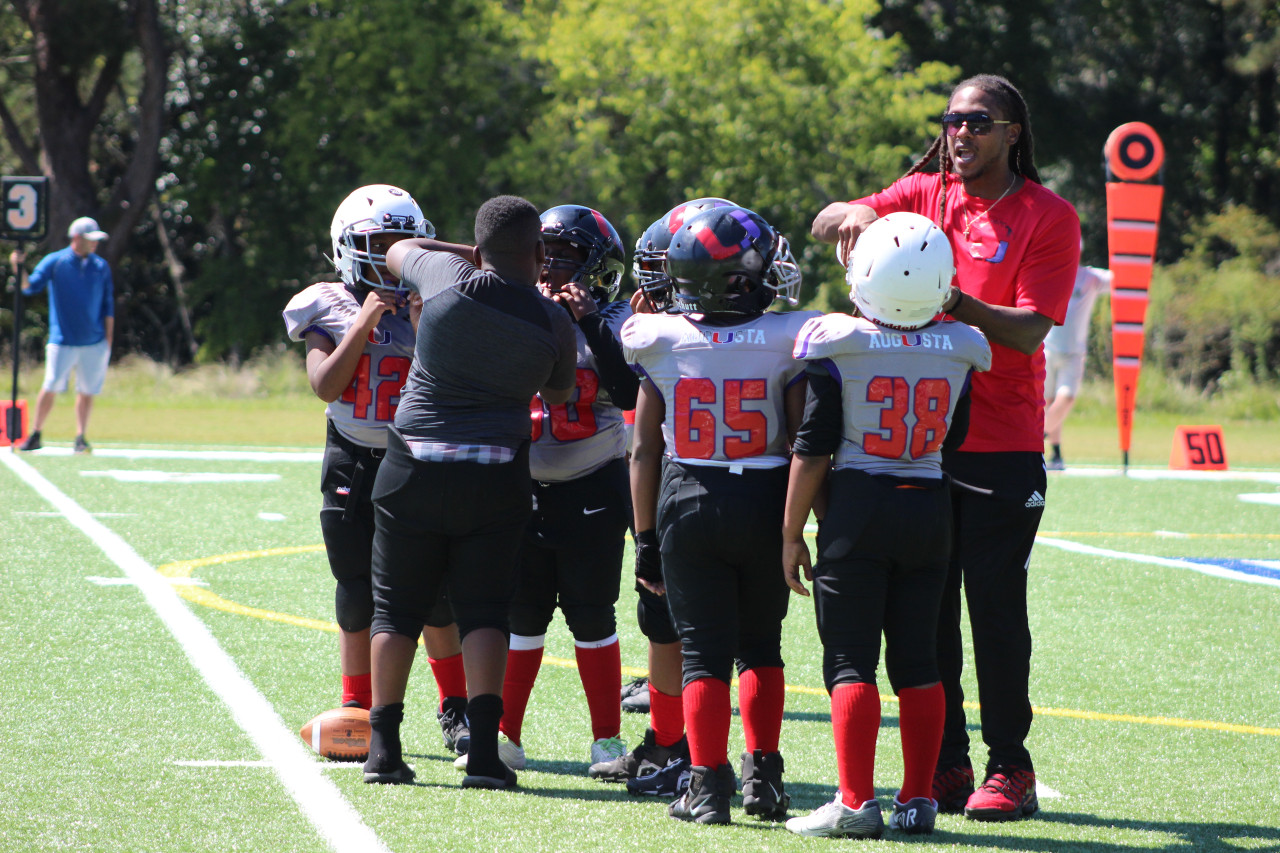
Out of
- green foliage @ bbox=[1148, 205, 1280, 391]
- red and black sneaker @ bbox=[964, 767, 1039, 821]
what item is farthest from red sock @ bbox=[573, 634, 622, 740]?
green foliage @ bbox=[1148, 205, 1280, 391]

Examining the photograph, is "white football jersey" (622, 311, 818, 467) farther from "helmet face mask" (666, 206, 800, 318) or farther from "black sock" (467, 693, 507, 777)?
"black sock" (467, 693, 507, 777)

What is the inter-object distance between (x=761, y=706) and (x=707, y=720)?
217mm

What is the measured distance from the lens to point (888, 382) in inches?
153

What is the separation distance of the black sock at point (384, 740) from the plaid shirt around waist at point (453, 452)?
0.76m

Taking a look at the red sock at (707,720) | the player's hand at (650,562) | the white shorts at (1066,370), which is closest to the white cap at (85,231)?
the white shorts at (1066,370)

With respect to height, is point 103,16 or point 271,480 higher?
point 103,16

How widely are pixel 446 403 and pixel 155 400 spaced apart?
2033 centimetres

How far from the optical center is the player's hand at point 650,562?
4.32 m

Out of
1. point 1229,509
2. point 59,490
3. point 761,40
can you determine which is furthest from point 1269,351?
point 59,490

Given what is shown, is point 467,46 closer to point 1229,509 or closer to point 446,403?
point 1229,509

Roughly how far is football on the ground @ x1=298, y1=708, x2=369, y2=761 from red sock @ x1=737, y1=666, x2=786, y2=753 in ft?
4.15

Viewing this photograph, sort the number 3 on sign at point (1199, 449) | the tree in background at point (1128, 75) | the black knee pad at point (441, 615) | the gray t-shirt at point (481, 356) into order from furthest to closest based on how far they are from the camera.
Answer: the tree in background at point (1128, 75) < the number 3 on sign at point (1199, 449) < the black knee pad at point (441, 615) < the gray t-shirt at point (481, 356)

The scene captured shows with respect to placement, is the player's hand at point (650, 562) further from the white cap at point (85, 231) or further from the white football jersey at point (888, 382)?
the white cap at point (85, 231)

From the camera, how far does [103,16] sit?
2791 cm
